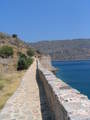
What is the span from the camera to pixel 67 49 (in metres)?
189

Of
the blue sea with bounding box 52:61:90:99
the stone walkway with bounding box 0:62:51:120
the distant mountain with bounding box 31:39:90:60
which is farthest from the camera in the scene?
the distant mountain with bounding box 31:39:90:60

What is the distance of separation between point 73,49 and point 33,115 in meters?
184

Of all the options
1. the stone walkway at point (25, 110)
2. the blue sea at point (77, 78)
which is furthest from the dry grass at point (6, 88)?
the blue sea at point (77, 78)

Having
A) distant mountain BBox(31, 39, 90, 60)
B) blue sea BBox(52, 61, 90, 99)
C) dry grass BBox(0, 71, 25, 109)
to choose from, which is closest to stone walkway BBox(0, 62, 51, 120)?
dry grass BBox(0, 71, 25, 109)

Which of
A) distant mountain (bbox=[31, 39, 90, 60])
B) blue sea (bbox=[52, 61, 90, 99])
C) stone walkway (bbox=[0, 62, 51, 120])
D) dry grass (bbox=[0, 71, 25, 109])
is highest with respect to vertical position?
distant mountain (bbox=[31, 39, 90, 60])

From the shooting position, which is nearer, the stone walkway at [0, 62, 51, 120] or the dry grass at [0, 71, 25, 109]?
the stone walkway at [0, 62, 51, 120]

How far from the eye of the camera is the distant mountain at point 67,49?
189m

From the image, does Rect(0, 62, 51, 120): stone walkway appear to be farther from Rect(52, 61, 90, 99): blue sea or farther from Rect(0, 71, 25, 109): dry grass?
Rect(52, 61, 90, 99): blue sea

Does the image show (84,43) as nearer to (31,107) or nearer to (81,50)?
(81,50)

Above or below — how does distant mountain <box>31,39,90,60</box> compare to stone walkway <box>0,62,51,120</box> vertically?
above

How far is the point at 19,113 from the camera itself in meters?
7.27

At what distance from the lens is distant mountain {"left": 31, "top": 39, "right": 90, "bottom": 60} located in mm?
189250

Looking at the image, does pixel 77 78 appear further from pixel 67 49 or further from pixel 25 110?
pixel 67 49

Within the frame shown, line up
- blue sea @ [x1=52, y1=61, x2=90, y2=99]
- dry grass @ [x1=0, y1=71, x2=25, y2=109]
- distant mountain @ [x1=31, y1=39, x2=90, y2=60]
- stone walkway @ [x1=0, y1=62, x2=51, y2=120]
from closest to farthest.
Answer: stone walkway @ [x1=0, y1=62, x2=51, y2=120] < dry grass @ [x1=0, y1=71, x2=25, y2=109] < blue sea @ [x1=52, y1=61, x2=90, y2=99] < distant mountain @ [x1=31, y1=39, x2=90, y2=60]
